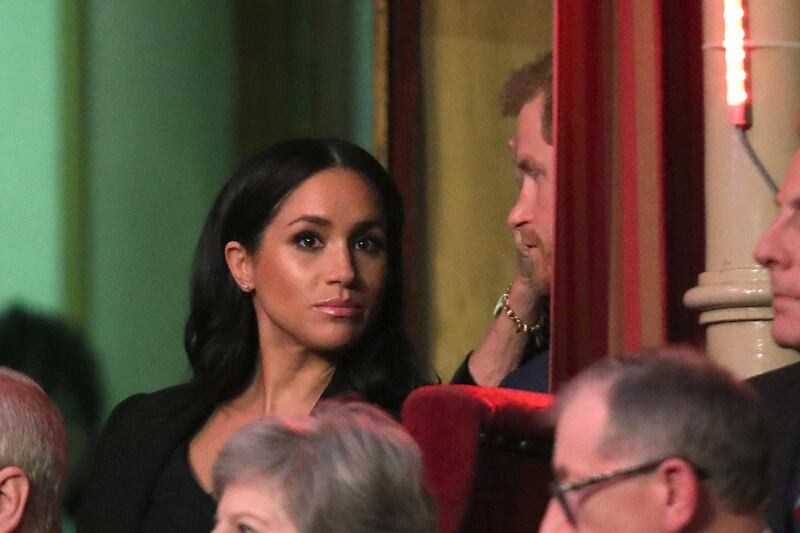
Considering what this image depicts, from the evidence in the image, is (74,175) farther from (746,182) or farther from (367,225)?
(746,182)

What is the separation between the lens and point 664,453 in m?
1.41

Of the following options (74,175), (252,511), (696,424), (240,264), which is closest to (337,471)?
(252,511)

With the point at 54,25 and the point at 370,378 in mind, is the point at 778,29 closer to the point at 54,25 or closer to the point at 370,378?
the point at 370,378

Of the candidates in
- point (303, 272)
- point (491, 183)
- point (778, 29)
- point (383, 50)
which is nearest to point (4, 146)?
point (383, 50)

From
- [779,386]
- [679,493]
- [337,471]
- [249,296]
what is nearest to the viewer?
[679,493]

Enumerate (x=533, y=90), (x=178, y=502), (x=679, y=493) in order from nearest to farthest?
(x=679, y=493) → (x=178, y=502) → (x=533, y=90)

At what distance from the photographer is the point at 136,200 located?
371 centimetres

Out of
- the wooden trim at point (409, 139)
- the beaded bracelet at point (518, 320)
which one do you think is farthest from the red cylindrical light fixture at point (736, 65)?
the wooden trim at point (409, 139)

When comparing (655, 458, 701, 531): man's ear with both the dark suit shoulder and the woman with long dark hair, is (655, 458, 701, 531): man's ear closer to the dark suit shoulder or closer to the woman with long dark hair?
the dark suit shoulder

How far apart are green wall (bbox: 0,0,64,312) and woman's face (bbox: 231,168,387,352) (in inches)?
50.8

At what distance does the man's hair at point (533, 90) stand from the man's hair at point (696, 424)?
1259 millimetres

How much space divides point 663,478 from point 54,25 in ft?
8.63

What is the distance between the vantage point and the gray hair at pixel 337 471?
5.04 feet

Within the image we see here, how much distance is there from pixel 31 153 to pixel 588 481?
2.50 meters
